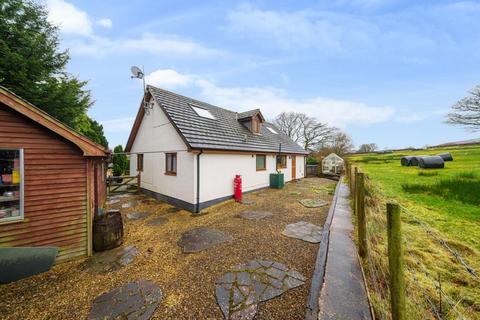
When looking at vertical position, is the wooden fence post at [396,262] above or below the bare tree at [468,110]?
below

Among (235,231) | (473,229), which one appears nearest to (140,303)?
(235,231)

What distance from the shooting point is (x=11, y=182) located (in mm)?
3822

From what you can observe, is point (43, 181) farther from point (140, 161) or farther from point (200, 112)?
point (200, 112)

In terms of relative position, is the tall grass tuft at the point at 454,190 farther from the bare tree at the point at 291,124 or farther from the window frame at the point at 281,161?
the bare tree at the point at 291,124

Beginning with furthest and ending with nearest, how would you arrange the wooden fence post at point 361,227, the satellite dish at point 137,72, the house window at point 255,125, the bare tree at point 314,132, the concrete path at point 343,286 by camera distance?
the bare tree at point 314,132
the house window at point 255,125
the satellite dish at point 137,72
the wooden fence post at point 361,227
the concrete path at point 343,286

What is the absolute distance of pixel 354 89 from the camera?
17172 mm

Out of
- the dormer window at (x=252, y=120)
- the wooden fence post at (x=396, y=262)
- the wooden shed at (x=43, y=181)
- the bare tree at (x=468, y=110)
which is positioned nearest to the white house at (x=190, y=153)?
the dormer window at (x=252, y=120)

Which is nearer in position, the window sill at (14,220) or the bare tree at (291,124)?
the window sill at (14,220)

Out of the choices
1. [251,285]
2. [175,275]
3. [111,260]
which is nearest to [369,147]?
[251,285]

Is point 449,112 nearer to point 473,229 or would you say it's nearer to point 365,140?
point 473,229

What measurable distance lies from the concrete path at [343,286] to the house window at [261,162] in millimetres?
7667

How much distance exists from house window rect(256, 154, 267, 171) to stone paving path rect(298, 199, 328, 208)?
3.87 meters

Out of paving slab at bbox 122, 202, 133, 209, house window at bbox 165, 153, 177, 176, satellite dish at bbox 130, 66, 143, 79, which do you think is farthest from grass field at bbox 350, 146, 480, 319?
satellite dish at bbox 130, 66, 143, 79

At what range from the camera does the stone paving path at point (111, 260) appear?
3938 millimetres
